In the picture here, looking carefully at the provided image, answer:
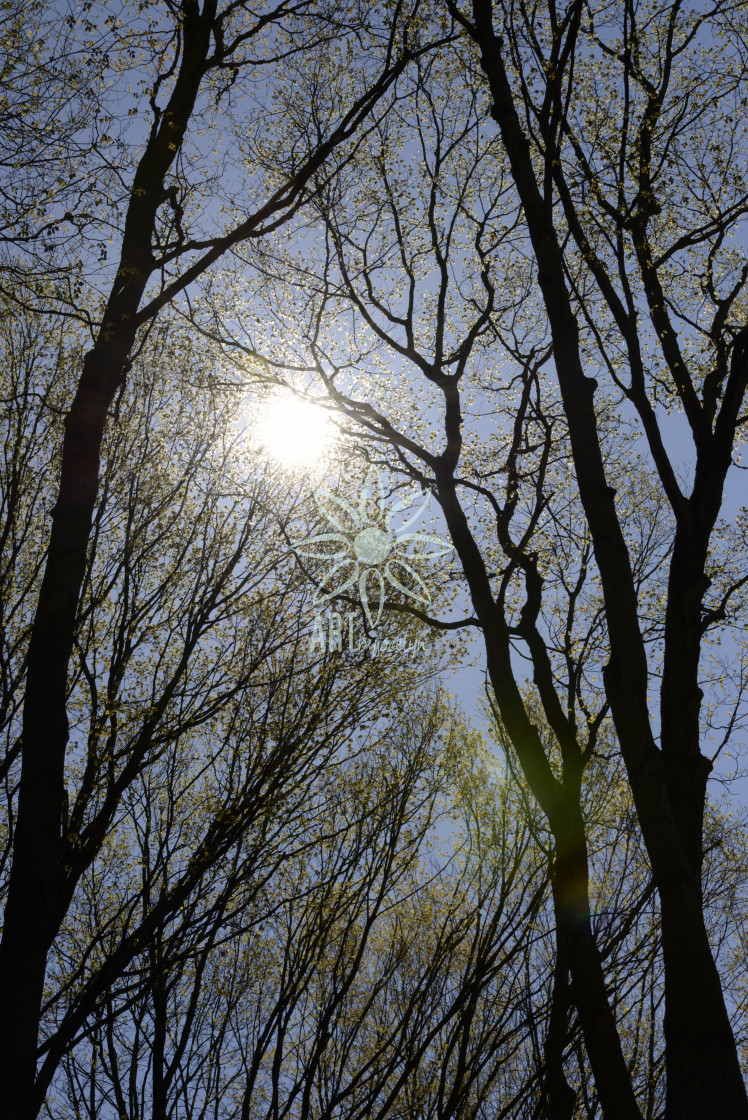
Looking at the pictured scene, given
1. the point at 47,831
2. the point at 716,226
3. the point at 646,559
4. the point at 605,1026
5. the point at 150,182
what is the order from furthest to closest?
1. the point at 646,559
2. the point at 716,226
3. the point at 150,182
4. the point at 605,1026
5. the point at 47,831

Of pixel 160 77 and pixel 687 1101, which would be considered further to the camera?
pixel 160 77

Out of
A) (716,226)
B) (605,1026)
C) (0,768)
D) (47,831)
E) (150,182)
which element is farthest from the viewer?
(716,226)

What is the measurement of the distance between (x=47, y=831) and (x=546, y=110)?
561 cm

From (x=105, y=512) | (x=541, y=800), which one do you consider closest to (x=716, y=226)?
(x=541, y=800)

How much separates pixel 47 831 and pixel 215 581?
3352mm

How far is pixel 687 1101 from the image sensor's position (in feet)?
11.4

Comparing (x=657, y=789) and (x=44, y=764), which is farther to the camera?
(x=657, y=789)

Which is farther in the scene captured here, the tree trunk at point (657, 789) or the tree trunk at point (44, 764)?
the tree trunk at point (657, 789)

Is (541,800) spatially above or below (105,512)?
below

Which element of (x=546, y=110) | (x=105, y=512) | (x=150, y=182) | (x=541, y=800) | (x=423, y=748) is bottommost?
(x=541, y=800)

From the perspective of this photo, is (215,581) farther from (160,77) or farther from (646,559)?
(646,559)

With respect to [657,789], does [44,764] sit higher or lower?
lower

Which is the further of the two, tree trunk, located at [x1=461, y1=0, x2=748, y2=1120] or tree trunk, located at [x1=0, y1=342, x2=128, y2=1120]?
tree trunk, located at [x1=461, y1=0, x2=748, y2=1120]

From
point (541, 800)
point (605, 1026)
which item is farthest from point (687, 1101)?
point (541, 800)
